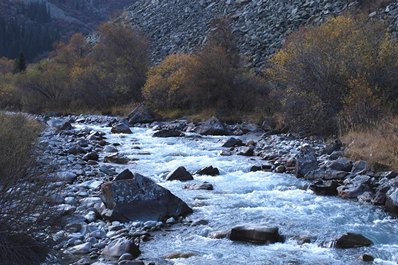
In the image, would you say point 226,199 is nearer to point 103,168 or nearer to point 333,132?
point 103,168

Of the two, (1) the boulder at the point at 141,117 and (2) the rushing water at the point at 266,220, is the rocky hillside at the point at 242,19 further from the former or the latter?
(2) the rushing water at the point at 266,220

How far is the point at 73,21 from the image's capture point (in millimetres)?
137500

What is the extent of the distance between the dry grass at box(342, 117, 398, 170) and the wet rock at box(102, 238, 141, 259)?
741 centimetres

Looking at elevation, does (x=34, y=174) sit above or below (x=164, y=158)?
above

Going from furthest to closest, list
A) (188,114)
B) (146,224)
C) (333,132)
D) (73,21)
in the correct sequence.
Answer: (73,21)
(188,114)
(333,132)
(146,224)

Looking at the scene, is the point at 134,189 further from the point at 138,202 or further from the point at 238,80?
the point at 238,80

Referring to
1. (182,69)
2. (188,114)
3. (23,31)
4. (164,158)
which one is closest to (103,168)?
(164,158)

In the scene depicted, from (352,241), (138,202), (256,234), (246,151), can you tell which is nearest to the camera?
(352,241)

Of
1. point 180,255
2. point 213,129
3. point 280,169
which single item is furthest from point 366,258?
point 213,129

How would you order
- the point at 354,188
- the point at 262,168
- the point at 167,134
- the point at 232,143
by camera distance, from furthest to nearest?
the point at 167,134
the point at 232,143
the point at 262,168
the point at 354,188

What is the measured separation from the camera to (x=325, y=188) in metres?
11.6

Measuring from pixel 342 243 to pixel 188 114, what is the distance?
74.7ft

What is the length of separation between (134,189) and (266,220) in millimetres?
2724

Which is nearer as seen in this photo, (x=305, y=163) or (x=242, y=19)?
(x=305, y=163)
